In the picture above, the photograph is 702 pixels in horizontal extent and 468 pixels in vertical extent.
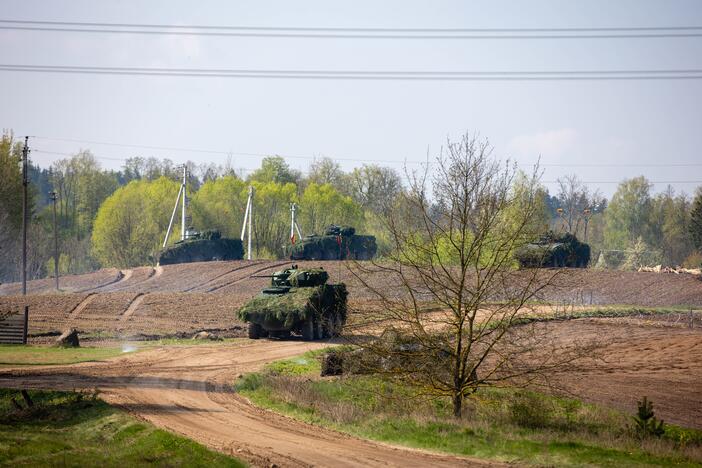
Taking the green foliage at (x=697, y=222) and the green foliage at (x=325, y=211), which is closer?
the green foliage at (x=697, y=222)

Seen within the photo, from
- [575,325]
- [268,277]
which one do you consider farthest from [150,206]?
[575,325]

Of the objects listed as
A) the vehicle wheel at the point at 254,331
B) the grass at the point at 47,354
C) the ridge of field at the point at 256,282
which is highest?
the ridge of field at the point at 256,282

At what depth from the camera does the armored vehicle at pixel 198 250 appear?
7031 centimetres

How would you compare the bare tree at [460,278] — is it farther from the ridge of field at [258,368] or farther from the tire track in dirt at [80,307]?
the tire track in dirt at [80,307]

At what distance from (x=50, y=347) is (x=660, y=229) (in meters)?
98.7

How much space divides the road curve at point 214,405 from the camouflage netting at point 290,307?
Result: 9.43 ft

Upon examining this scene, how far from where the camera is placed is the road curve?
1480 centimetres

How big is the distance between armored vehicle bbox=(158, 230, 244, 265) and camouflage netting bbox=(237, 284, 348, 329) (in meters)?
35.1

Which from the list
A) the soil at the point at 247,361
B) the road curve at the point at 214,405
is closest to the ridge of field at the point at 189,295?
the soil at the point at 247,361

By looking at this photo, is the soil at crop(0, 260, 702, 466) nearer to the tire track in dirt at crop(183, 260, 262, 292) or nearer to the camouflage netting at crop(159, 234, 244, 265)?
the tire track in dirt at crop(183, 260, 262, 292)

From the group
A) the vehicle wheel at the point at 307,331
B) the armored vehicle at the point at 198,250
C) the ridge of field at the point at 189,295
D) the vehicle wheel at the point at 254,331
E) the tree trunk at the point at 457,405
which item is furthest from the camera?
the armored vehicle at the point at 198,250

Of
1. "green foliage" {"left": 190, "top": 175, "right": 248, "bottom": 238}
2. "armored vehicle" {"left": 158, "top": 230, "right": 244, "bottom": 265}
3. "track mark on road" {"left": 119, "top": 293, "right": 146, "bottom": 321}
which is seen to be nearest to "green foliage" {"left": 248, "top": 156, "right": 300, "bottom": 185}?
"green foliage" {"left": 190, "top": 175, "right": 248, "bottom": 238}

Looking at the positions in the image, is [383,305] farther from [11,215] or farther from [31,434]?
[11,215]

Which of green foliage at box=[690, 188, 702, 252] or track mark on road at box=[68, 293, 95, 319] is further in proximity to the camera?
green foliage at box=[690, 188, 702, 252]
